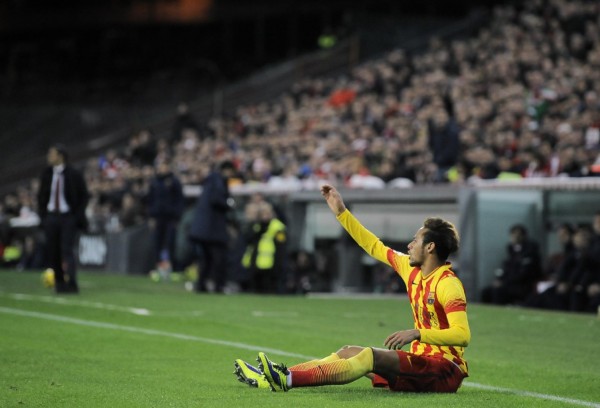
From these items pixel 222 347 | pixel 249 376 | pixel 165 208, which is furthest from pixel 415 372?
pixel 165 208

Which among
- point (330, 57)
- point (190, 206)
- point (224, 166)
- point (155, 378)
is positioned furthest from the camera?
point (330, 57)

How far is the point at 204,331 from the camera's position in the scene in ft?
41.7

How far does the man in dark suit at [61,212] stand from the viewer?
57.5 feet

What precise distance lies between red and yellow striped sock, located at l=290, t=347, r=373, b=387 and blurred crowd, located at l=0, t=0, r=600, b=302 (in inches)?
448

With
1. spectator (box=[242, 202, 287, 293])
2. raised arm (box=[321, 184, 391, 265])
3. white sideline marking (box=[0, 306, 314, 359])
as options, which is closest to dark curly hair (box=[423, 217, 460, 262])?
raised arm (box=[321, 184, 391, 265])

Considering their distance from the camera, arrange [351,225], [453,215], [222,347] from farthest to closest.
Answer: [453,215]
[222,347]
[351,225]

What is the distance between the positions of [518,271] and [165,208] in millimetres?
7480

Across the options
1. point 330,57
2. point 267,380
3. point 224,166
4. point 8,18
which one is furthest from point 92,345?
point 8,18

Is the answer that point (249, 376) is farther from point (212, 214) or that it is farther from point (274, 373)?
point (212, 214)

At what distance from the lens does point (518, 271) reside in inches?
712

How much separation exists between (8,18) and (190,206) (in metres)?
26.2

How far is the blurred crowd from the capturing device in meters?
21.3

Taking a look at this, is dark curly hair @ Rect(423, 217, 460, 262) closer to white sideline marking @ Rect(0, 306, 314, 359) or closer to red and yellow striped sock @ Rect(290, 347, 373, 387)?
red and yellow striped sock @ Rect(290, 347, 373, 387)

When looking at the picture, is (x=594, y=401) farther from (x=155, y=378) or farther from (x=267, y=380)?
(x=155, y=378)
